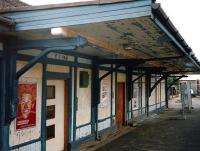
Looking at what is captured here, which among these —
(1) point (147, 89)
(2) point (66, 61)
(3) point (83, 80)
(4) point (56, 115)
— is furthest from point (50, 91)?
(1) point (147, 89)

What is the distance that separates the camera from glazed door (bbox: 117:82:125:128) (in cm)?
1597

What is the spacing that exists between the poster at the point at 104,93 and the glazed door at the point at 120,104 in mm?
1842

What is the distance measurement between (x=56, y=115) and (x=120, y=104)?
6743 mm

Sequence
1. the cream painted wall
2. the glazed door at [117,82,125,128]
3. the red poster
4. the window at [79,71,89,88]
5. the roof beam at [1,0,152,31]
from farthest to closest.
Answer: the glazed door at [117,82,125,128] → the window at [79,71,89,88] → the cream painted wall → the red poster → the roof beam at [1,0,152,31]

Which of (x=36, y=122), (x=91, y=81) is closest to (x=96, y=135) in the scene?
(x=91, y=81)

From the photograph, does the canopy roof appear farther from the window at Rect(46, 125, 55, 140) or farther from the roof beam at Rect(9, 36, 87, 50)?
the window at Rect(46, 125, 55, 140)

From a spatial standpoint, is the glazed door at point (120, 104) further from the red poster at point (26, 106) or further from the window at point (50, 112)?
the red poster at point (26, 106)

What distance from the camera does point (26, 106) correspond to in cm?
823

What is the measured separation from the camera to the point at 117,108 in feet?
51.1

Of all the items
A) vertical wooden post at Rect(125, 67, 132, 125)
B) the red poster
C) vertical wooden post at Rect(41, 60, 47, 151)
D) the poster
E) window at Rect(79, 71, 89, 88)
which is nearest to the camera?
the red poster

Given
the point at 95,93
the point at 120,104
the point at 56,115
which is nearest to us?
the point at 56,115

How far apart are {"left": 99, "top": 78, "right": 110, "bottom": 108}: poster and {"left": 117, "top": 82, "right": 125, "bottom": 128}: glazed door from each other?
1.84 m

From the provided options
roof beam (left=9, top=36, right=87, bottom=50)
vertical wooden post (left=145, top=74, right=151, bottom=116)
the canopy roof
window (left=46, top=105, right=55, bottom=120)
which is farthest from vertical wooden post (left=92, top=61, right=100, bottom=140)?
vertical wooden post (left=145, top=74, right=151, bottom=116)

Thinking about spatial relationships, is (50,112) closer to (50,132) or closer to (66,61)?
(50,132)
